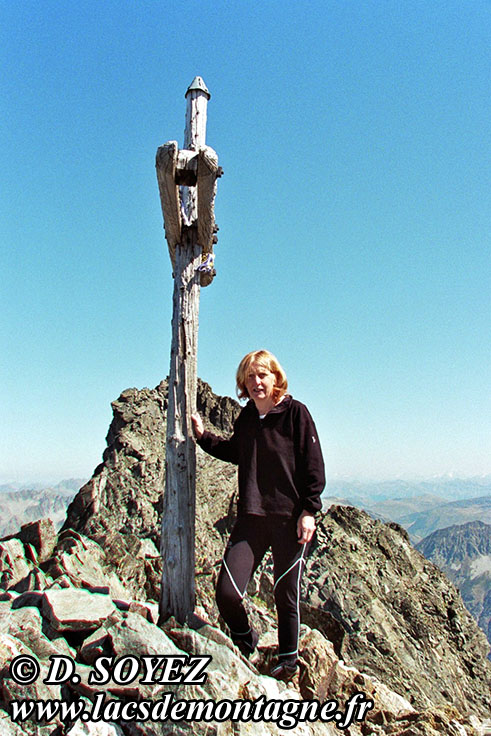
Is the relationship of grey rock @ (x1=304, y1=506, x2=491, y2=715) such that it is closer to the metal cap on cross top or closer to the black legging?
the black legging

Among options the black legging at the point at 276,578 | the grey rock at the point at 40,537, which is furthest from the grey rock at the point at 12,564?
the black legging at the point at 276,578

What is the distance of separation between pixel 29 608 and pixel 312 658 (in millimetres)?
4041

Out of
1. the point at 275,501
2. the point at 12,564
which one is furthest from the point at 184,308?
the point at 12,564

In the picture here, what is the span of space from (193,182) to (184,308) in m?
1.93

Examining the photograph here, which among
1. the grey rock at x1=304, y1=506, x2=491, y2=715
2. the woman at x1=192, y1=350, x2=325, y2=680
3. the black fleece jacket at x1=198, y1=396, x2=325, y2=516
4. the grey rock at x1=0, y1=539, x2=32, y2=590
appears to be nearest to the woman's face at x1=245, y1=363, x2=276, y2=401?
the woman at x1=192, y1=350, x2=325, y2=680

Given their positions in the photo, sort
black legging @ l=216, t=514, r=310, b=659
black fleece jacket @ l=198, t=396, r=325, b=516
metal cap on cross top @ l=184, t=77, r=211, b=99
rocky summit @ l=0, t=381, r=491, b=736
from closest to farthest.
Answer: rocky summit @ l=0, t=381, r=491, b=736, black legging @ l=216, t=514, r=310, b=659, black fleece jacket @ l=198, t=396, r=325, b=516, metal cap on cross top @ l=184, t=77, r=211, b=99

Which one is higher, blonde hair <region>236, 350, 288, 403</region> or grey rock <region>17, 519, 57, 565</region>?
blonde hair <region>236, 350, 288, 403</region>

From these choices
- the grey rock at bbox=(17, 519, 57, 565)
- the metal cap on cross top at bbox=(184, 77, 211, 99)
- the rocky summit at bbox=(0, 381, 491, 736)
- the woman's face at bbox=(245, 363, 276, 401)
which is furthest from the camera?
the grey rock at bbox=(17, 519, 57, 565)

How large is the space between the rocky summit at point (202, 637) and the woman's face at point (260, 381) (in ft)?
10.2

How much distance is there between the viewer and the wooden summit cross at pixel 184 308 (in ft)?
20.2

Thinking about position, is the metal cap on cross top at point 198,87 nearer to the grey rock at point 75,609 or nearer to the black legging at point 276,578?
the black legging at point 276,578

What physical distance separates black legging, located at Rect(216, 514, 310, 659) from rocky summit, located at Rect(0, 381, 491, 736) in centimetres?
43

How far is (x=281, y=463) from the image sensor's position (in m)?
5.53

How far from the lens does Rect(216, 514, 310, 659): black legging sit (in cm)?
527
